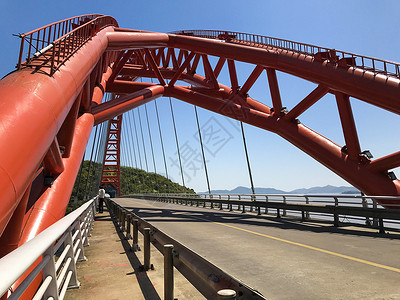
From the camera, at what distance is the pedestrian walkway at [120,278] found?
475 centimetres

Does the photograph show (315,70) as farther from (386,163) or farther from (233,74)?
(233,74)

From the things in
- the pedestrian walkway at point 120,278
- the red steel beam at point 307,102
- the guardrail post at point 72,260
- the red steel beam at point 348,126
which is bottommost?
the pedestrian walkway at point 120,278

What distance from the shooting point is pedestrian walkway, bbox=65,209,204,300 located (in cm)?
475

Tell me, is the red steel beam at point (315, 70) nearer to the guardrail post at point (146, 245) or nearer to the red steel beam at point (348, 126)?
the red steel beam at point (348, 126)

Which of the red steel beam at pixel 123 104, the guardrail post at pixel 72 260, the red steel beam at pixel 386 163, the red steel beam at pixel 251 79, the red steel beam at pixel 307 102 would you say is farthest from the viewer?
the red steel beam at pixel 251 79

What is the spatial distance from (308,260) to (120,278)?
4.22 metres

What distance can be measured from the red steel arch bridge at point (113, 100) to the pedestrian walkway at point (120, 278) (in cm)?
152

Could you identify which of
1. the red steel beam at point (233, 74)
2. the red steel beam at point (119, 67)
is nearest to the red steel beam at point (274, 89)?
the red steel beam at point (233, 74)

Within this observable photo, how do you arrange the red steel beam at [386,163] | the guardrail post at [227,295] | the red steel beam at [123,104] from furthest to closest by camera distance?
the red steel beam at [123,104]
the red steel beam at [386,163]
the guardrail post at [227,295]

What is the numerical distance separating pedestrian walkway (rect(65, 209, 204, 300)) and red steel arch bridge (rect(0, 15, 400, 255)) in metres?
1.52

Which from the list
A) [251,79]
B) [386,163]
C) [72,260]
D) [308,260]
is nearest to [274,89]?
[251,79]

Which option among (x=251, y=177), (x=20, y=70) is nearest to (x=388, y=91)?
(x=251, y=177)

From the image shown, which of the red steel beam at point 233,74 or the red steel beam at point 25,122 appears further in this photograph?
the red steel beam at point 233,74

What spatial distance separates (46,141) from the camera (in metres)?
5.33
